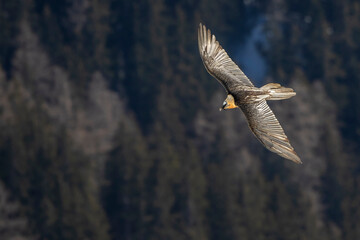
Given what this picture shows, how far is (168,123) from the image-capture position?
73562 mm

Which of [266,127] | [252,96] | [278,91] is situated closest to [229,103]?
[252,96]

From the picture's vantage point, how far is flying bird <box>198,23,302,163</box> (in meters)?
15.5

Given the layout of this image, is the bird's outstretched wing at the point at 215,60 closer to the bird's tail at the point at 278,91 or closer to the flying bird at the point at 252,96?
the flying bird at the point at 252,96

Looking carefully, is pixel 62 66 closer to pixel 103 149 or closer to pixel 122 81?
pixel 122 81

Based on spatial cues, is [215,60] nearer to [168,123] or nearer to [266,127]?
[266,127]

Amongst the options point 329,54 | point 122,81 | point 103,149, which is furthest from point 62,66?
point 329,54

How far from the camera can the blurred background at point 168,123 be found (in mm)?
52938

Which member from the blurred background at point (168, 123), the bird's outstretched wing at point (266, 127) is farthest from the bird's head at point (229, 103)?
the blurred background at point (168, 123)

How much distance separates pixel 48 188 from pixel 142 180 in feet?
20.2

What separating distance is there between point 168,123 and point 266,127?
5762 centimetres

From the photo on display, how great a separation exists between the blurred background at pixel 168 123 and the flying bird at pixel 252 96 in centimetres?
3379

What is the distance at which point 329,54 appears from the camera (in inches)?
3164

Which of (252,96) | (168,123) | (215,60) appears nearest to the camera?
(252,96)

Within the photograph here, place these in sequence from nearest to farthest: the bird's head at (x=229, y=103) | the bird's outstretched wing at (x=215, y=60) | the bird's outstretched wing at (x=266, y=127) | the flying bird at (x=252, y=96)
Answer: the bird's outstretched wing at (x=266, y=127) < the flying bird at (x=252, y=96) < the bird's head at (x=229, y=103) < the bird's outstretched wing at (x=215, y=60)
